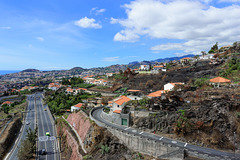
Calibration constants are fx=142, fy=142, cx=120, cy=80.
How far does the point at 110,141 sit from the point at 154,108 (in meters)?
11.0

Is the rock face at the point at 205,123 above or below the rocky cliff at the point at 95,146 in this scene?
above

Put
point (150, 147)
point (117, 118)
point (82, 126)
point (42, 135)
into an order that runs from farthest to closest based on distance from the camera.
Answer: point (42, 135)
point (82, 126)
point (117, 118)
point (150, 147)

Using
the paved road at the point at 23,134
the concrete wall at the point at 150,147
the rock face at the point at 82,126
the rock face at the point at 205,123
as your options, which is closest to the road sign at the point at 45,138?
the paved road at the point at 23,134

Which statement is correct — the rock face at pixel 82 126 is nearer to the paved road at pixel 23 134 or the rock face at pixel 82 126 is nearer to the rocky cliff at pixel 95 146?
the rocky cliff at pixel 95 146

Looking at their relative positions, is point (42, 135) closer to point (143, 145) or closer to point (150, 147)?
point (143, 145)

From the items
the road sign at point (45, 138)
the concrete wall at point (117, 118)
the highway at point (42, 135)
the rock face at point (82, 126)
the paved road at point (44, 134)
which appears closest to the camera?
the concrete wall at point (117, 118)

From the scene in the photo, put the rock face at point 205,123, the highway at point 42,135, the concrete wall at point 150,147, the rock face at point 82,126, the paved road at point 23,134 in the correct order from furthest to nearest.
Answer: the paved road at point 23,134
the highway at point 42,135
the rock face at point 82,126
the rock face at point 205,123
the concrete wall at point 150,147

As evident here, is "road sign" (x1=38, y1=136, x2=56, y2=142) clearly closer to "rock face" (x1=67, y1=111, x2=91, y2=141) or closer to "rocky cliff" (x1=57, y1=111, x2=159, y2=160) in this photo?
"rocky cliff" (x1=57, y1=111, x2=159, y2=160)

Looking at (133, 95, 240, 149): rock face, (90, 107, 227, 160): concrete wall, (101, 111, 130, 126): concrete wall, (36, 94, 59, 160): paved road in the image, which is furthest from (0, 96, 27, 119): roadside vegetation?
(133, 95, 240, 149): rock face

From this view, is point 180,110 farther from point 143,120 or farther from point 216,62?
point 216,62

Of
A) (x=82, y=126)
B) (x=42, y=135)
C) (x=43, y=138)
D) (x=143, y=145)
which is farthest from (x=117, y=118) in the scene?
(x=42, y=135)

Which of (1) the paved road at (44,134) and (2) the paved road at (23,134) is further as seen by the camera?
(2) the paved road at (23,134)

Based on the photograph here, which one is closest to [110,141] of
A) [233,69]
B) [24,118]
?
[233,69]

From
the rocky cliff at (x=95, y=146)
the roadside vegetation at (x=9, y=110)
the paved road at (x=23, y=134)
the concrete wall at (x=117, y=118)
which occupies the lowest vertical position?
the paved road at (x=23, y=134)
